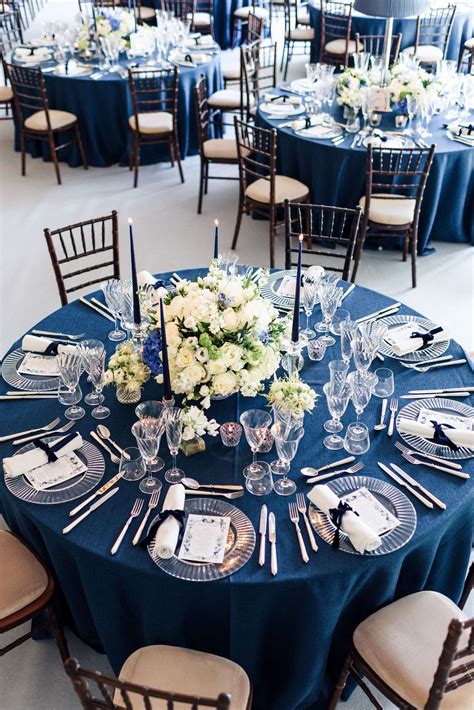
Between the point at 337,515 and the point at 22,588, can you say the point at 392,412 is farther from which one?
the point at 22,588

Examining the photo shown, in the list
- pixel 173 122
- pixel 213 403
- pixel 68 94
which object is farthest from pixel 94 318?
pixel 68 94

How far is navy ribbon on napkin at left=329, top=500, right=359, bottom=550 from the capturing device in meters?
2.12

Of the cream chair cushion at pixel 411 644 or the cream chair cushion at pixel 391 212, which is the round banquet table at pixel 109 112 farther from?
the cream chair cushion at pixel 411 644

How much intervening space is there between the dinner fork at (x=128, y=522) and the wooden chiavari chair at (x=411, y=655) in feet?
2.74

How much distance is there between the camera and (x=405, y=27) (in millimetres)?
7898

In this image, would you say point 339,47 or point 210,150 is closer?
point 210,150

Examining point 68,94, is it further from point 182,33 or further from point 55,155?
point 182,33

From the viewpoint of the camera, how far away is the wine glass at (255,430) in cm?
230

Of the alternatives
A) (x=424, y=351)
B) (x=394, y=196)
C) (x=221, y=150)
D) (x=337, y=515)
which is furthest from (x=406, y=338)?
(x=221, y=150)

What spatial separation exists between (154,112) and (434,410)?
4752mm

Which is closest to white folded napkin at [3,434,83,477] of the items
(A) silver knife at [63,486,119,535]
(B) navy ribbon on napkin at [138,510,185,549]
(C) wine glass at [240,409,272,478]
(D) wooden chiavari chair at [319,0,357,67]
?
(A) silver knife at [63,486,119,535]

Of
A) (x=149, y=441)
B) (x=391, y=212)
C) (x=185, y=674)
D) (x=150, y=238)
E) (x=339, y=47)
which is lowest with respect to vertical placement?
(x=150, y=238)

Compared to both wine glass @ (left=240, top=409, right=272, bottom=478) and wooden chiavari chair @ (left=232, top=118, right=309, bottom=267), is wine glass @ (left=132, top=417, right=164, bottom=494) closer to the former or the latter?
wine glass @ (left=240, top=409, right=272, bottom=478)

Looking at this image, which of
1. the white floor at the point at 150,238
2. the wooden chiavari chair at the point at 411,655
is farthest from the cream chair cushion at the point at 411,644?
the white floor at the point at 150,238
